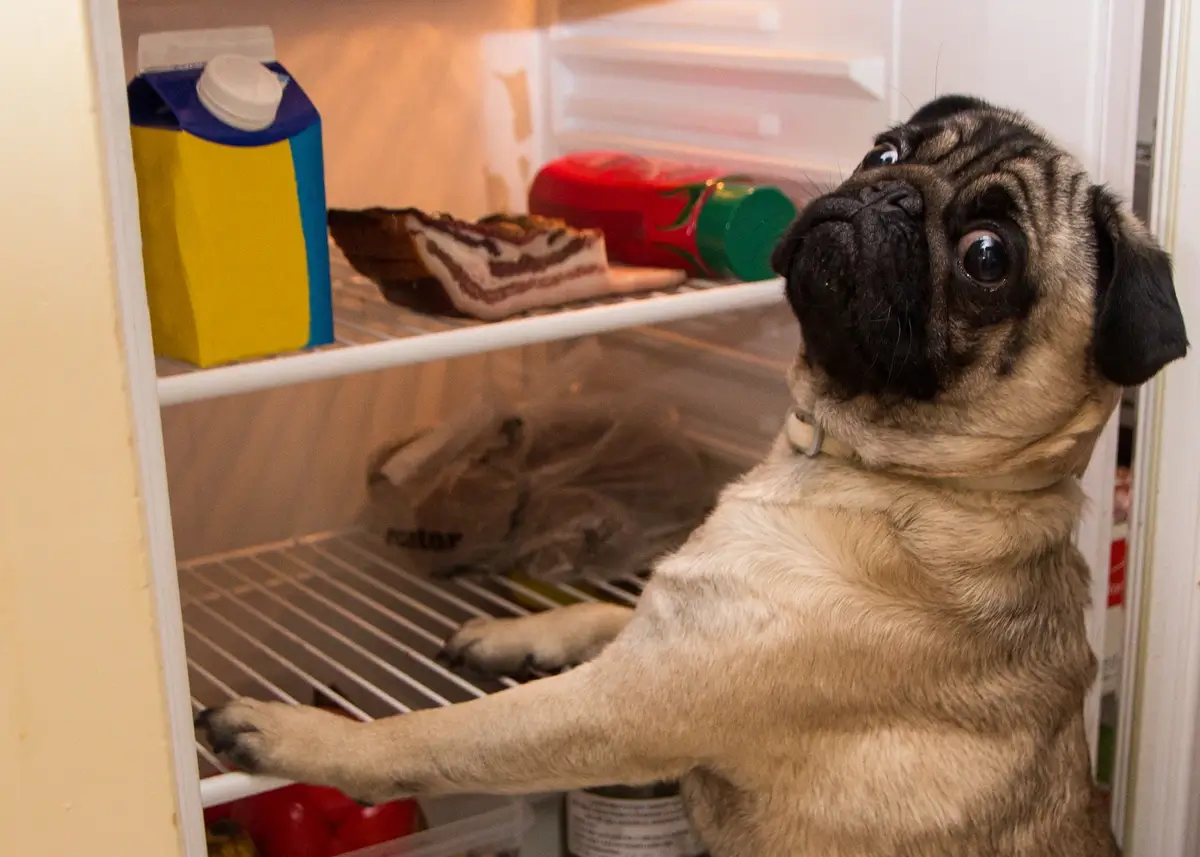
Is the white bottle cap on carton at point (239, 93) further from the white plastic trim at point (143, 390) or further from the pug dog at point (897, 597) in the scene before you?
the pug dog at point (897, 597)

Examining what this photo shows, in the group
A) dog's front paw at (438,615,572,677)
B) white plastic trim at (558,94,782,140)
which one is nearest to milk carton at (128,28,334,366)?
dog's front paw at (438,615,572,677)

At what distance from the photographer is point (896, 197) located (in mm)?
1267

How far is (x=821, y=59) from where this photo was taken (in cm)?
158

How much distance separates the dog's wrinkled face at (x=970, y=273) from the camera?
1237mm

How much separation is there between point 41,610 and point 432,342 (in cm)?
44

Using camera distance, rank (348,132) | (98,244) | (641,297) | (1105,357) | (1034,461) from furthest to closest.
Answer: (348,132) < (641,297) < (1034,461) < (1105,357) < (98,244)

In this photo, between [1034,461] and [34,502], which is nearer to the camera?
[34,502]

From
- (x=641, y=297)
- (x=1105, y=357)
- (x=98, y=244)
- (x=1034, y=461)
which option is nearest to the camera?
(x=98, y=244)

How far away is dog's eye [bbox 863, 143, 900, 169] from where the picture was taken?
1.38 meters

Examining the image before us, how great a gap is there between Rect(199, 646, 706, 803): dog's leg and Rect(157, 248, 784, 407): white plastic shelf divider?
33 cm

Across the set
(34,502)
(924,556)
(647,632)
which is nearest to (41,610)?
(34,502)

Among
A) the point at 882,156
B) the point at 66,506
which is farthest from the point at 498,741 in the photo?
the point at 882,156

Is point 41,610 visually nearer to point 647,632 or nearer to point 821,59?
point 647,632

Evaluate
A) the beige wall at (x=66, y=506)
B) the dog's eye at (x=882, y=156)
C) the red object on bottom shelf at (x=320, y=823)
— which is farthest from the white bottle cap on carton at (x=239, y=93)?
the red object on bottom shelf at (x=320, y=823)
